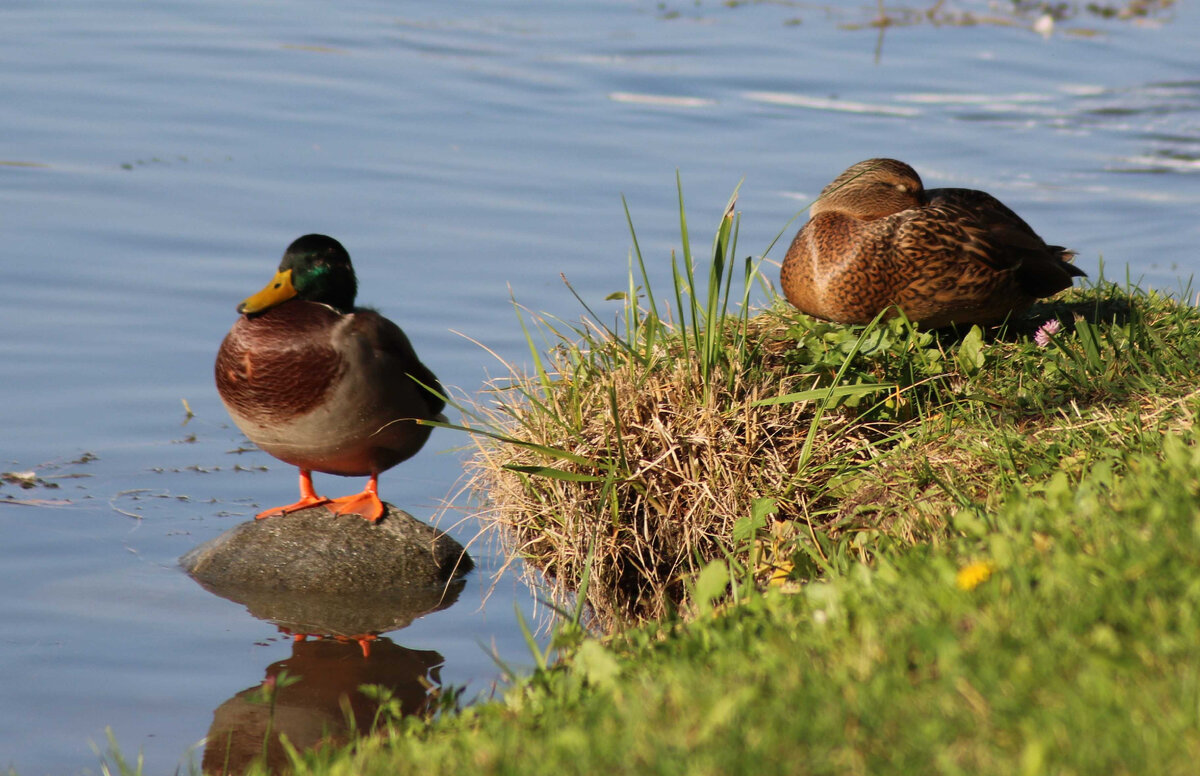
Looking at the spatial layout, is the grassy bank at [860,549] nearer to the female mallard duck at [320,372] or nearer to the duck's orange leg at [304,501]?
the female mallard duck at [320,372]

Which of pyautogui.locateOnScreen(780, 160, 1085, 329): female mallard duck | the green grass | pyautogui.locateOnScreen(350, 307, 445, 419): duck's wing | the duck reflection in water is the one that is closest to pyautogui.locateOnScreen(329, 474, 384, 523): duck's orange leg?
pyautogui.locateOnScreen(350, 307, 445, 419): duck's wing

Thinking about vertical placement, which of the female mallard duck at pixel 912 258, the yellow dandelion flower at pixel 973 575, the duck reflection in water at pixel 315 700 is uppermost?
the female mallard duck at pixel 912 258

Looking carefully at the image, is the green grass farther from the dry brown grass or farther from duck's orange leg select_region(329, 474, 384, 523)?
duck's orange leg select_region(329, 474, 384, 523)

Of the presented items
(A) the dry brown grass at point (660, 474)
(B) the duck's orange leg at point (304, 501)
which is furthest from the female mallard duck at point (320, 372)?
(A) the dry brown grass at point (660, 474)

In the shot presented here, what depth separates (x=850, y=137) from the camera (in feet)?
33.8

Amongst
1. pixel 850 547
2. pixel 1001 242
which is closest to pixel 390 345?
pixel 850 547

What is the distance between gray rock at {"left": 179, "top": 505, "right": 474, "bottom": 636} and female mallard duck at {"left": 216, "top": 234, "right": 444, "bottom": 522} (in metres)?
0.15

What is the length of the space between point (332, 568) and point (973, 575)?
2.68m

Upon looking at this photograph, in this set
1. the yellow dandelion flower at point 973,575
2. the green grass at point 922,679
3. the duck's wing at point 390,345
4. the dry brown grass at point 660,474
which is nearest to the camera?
the green grass at point 922,679

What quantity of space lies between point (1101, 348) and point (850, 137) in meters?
6.19

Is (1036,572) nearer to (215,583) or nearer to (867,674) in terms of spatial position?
(867,674)

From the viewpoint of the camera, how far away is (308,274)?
15.0ft

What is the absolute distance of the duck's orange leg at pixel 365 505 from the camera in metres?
4.77

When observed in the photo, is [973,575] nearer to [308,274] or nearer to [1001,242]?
[1001,242]
